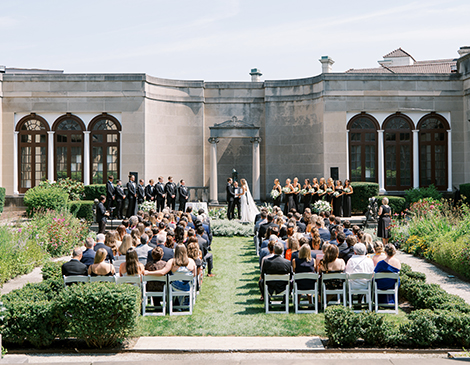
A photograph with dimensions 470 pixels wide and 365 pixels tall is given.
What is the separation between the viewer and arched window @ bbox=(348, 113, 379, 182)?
25.8m

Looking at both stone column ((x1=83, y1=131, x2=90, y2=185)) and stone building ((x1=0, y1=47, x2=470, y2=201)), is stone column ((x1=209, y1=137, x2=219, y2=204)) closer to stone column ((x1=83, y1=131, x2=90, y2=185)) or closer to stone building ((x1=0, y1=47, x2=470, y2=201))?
stone building ((x1=0, y1=47, x2=470, y2=201))

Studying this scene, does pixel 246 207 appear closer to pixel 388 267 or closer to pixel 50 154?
pixel 50 154

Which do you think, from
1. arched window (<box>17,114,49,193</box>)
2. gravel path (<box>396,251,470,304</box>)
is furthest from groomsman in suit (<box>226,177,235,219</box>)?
arched window (<box>17,114,49,193</box>)

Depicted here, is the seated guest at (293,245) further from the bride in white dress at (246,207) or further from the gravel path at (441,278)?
the bride in white dress at (246,207)

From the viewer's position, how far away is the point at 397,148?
26.0 meters

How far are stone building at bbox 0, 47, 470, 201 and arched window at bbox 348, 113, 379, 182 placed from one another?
54 mm

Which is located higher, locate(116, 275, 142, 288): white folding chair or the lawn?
locate(116, 275, 142, 288): white folding chair

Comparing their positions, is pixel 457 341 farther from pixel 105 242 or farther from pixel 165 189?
pixel 165 189

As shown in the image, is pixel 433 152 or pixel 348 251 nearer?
pixel 348 251

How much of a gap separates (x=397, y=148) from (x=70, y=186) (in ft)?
56.4

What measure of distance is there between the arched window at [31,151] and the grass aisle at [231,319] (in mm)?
16100

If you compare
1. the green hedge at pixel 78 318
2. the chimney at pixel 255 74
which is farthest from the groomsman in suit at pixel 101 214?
the chimney at pixel 255 74

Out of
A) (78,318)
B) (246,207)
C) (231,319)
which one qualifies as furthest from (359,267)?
(246,207)

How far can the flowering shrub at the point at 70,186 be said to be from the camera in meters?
23.8
